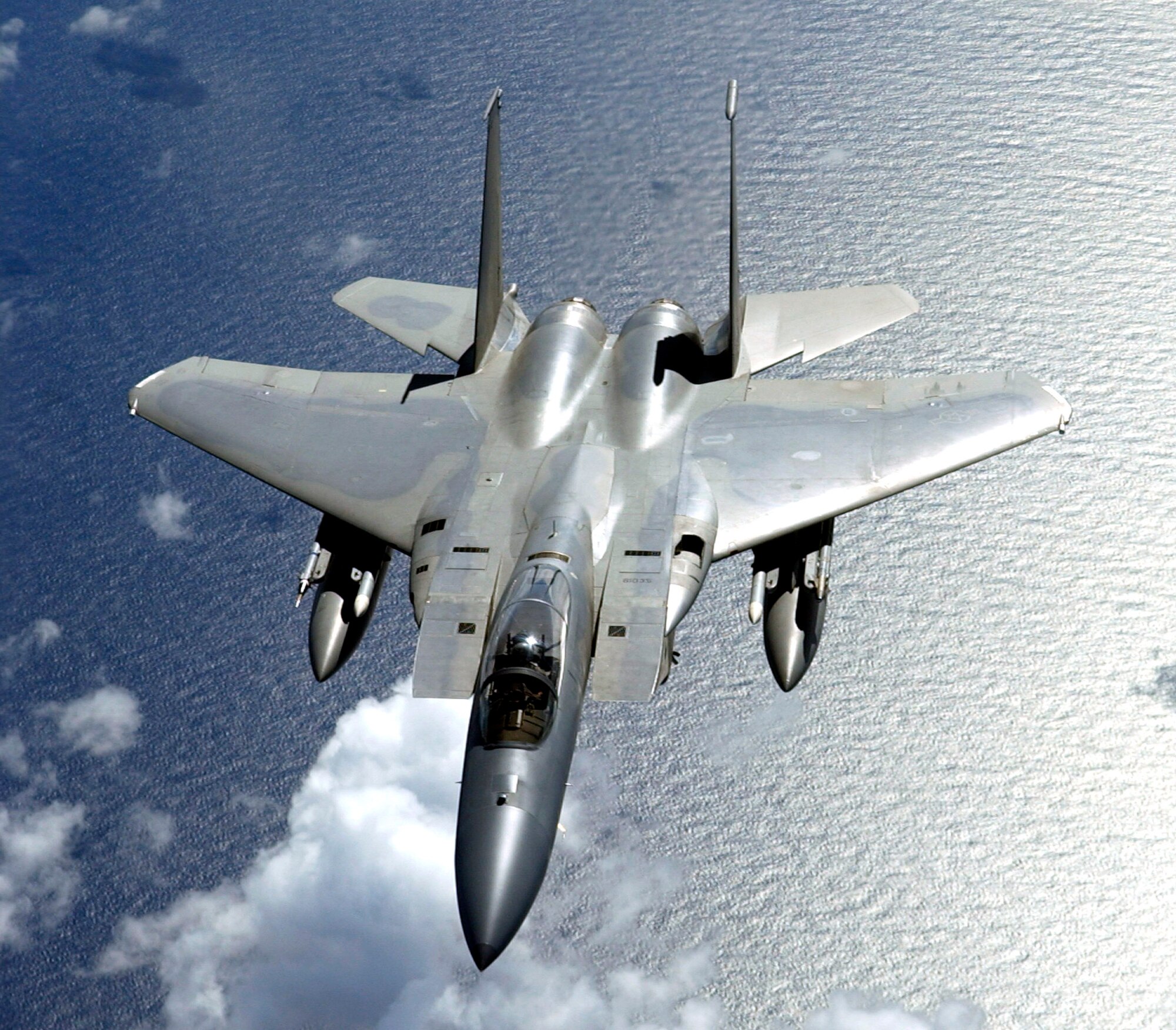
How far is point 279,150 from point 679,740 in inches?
927

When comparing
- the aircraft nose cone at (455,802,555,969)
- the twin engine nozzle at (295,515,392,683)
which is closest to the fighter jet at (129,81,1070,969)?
the twin engine nozzle at (295,515,392,683)

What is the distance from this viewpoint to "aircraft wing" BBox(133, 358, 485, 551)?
28359 millimetres

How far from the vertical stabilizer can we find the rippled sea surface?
782 cm

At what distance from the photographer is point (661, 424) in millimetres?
28734

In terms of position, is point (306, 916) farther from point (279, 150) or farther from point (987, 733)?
point (279, 150)

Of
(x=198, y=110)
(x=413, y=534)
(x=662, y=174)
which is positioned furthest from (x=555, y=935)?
(x=198, y=110)

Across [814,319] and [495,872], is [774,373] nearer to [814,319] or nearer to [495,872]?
[814,319]

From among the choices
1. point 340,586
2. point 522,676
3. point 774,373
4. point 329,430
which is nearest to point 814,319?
point 774,373

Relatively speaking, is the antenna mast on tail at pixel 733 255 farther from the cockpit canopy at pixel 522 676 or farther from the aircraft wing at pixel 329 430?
the cockpit canopy at pixel 522 676

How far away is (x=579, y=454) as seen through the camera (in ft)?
90.9

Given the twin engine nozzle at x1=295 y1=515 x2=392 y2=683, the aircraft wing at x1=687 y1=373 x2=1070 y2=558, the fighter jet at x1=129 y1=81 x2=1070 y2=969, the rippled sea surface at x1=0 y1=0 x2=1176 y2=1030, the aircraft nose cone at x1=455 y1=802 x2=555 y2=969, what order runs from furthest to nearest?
1. the rippled sea surface at x1=0 y1=0 x2=1176 y2=1030
2. the twin engine nozzle at x1=295 y1=515 x2=392 y2=683
3. the aircraft wing at x1=687 y1=373 x2=1070 y2=558
4. the fighter jet at x1=129 y1=81 x2=1070 y2=969
5. the aircraft nose cone at x1=455 y1=802 x2=555 y2=969

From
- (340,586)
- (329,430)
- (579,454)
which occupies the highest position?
(329,430)

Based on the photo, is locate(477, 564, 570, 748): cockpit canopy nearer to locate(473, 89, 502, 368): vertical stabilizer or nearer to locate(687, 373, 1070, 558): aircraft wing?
locate(687, 373, 1070, 558): aircraft wing

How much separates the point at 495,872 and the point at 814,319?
14922mm
